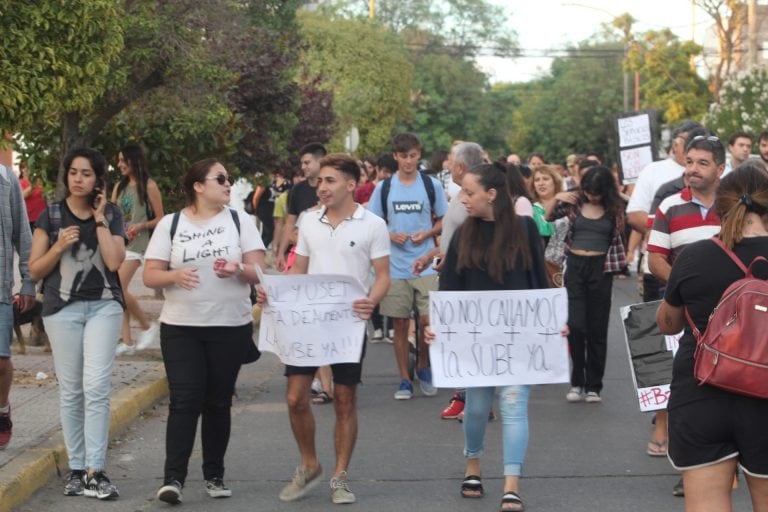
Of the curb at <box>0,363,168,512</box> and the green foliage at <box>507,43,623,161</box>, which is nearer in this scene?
the curb at <box>0,363,168,512</box>

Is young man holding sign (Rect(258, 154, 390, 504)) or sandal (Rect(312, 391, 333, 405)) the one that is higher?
young man holding sign (Rect(258, 154, 390, 504))

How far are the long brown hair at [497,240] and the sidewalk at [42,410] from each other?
2.57m

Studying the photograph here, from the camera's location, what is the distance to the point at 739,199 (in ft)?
16.0

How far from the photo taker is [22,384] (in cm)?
1005

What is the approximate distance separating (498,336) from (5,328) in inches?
105

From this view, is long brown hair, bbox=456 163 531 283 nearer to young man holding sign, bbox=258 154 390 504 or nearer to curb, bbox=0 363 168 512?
young man holding sign, bbox=258 154 390 504

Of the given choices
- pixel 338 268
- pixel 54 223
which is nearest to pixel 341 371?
pixel 338 268

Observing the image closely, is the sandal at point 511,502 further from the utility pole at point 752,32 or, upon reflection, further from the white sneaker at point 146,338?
the utility pole at point 752,32

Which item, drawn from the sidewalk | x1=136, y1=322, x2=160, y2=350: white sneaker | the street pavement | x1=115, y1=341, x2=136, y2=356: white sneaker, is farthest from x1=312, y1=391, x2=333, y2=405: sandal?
x1=115, y1=341, x2=136, y2=356: white sneaker

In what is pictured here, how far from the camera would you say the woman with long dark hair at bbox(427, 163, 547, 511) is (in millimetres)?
6871

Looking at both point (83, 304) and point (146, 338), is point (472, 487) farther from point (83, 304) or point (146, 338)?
point (146, 338)

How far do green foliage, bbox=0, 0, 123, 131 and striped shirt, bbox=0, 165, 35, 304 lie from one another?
1368 millimetres

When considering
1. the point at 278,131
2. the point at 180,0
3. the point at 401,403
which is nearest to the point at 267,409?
the point at 401,403

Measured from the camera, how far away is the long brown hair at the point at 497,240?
6.89m
